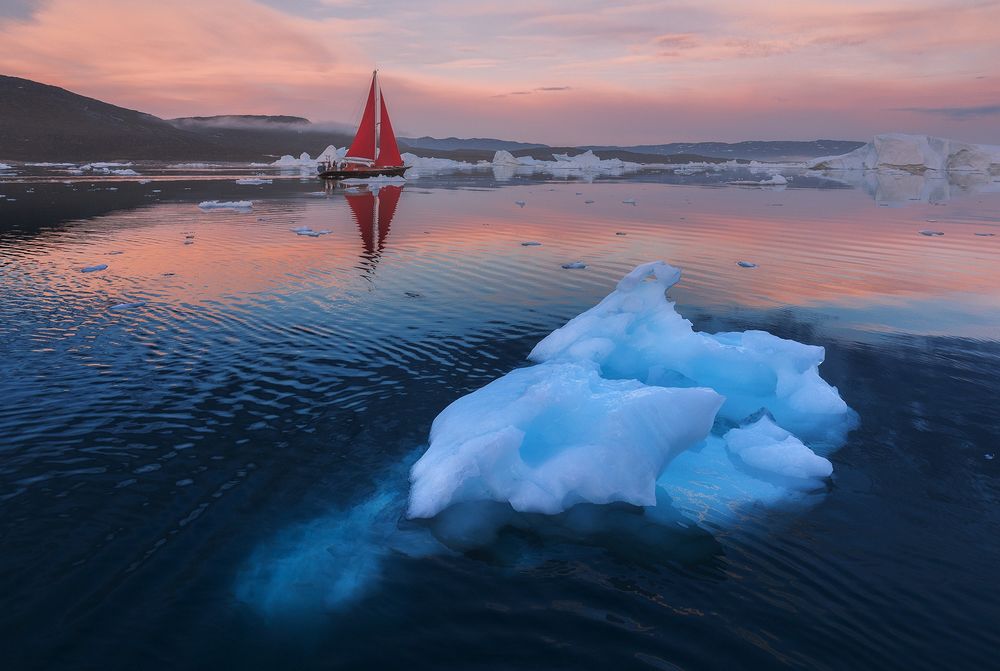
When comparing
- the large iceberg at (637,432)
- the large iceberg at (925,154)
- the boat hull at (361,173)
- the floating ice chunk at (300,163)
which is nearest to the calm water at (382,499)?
the large iceberg at (637,432)

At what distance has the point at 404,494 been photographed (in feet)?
26.8

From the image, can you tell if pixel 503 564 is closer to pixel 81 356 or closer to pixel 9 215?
pixel 81 356

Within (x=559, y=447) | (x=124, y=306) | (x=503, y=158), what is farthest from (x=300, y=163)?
(x=559, y=447)

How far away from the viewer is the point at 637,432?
807 cm

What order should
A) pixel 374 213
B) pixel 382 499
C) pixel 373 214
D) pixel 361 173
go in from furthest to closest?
pixel 361 173 < pixel 374 213 < pixel 373 214 < pixel 382 499

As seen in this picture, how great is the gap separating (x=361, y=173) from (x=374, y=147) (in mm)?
5491

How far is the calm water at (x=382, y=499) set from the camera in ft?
19.2

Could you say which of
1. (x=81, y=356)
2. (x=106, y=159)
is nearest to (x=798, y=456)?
(x=81, y=356)

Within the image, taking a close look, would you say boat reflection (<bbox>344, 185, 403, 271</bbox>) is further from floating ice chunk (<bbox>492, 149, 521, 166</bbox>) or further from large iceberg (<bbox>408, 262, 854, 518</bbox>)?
floating ice chunk (<bbox>492, 149, 521, 166</bbox>)

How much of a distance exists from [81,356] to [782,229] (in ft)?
123

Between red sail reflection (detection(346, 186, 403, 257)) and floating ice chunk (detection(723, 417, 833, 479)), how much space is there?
19.8 meters

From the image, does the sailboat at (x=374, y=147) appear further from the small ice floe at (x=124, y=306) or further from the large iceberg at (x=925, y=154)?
the large iceberg at (x=925, y=154)

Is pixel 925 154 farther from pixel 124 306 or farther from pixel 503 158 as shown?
pixel 124 306

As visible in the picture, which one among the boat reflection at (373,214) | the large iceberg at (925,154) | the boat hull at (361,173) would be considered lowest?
the boat reflection at (373,214)
